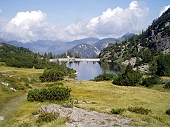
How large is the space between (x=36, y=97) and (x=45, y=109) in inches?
520

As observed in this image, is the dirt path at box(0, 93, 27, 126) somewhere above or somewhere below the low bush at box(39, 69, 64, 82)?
below

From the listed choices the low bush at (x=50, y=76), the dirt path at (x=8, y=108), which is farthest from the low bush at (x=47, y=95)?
the low bush at (x=50, y=76)

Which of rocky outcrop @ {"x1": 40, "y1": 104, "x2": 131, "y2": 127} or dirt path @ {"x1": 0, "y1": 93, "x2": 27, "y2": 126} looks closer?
rocky outcrop @ {"x1": 40, "y1": 104, "x2": 131, "y2": 127}

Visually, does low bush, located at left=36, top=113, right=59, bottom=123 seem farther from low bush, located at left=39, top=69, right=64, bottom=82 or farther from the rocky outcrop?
low bush, located at left=39, top=69, right=64, bottom=82

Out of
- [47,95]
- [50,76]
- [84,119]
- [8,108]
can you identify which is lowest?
[8,108]

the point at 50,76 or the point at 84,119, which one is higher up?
the point at 50,76

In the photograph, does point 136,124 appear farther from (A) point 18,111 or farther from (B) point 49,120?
(A) point 18,111

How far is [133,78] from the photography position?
3445 inches

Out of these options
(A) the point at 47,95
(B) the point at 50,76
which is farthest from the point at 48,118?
(B) the point at 50,76

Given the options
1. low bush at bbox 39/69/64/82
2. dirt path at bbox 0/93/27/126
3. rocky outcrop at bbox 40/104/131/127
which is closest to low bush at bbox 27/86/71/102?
dirt path at bbox 0/93/27/126

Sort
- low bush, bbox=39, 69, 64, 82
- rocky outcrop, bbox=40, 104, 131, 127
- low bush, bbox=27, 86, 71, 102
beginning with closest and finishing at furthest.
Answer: rocky outcrop, bbox=40, 104, 131, 127 < low bush, bbox=27, 86, 71, 102 < low bush, bbox=39, 69, 64, 82

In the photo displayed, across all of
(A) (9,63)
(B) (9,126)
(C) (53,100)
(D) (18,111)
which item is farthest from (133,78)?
(A) (9,63)

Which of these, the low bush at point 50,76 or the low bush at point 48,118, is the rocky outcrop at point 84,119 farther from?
the low bush at point 50,76

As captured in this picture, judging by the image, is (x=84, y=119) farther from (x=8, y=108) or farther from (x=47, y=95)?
(x=47, y=95)
